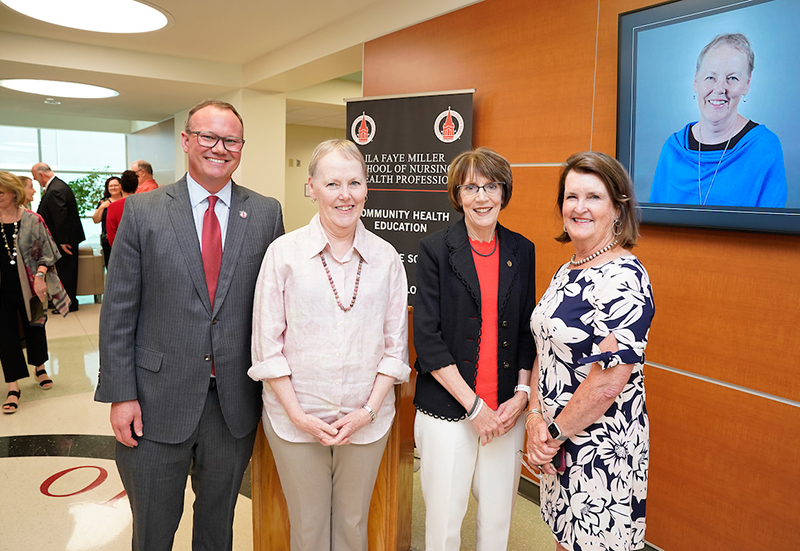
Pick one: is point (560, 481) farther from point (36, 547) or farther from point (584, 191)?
point (36, 547)

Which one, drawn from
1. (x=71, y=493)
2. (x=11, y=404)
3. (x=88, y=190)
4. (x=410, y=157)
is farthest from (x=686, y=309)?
(x=88, y=190)

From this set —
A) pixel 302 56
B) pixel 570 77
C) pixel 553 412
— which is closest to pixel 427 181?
pixel 570 77

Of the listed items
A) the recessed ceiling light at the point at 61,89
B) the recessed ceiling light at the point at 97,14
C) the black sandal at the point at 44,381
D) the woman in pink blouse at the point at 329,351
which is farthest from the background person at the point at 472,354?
the recessed ceiling light at the point at 61,89

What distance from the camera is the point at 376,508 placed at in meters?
2.28

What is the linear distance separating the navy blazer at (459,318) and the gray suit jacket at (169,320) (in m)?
0.65

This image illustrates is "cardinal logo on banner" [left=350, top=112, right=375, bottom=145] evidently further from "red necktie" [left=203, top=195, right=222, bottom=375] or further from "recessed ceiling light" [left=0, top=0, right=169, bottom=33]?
"red necktie" [left=203, top=195, right=222, bottom=375]

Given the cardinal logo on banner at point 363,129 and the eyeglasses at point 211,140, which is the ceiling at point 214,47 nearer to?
the cardinal logo on banner at point 363,129

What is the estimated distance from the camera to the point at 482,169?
187 cm

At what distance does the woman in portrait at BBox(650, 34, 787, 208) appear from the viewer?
211 centimetres

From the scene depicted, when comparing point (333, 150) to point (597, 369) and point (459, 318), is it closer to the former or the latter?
point (459, 318)

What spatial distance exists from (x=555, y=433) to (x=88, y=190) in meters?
13.9

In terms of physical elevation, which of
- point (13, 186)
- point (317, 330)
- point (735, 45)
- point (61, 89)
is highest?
point (61, 89)

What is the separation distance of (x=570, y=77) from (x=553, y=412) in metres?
2.21

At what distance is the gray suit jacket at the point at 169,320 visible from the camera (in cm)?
177
